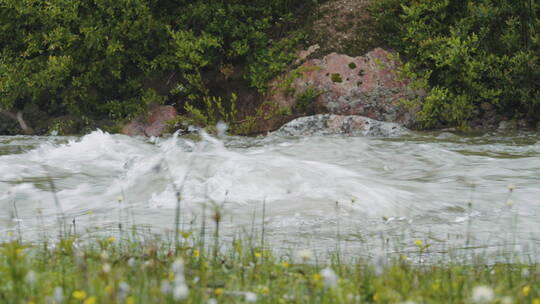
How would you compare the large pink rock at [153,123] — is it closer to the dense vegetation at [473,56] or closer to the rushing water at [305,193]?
the rushing water at [305,193]

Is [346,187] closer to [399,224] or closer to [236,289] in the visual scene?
[399,224]

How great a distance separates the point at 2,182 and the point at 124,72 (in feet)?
26.6

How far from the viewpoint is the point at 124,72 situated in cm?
1486

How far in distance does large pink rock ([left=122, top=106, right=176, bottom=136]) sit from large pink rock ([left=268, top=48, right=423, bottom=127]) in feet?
8.40

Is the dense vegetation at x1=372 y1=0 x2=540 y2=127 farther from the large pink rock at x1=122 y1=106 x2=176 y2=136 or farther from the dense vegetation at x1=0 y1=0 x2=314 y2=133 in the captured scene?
the large pink rock at x1=122 y1=106 x2=176 y2=136

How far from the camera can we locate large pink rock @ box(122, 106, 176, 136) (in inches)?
548

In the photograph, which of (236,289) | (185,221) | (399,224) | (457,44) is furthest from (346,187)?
(457,44)

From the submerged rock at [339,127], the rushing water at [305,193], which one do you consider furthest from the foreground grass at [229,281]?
the submerged rock at [339,127]

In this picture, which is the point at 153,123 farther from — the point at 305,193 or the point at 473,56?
the point at 305,193

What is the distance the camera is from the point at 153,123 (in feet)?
46.3

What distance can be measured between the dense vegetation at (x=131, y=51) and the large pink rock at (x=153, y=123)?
0.27m

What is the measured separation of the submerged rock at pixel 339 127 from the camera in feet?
40.7

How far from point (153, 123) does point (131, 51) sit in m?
1.83

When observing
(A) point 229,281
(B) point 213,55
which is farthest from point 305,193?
(B) point 213,55
